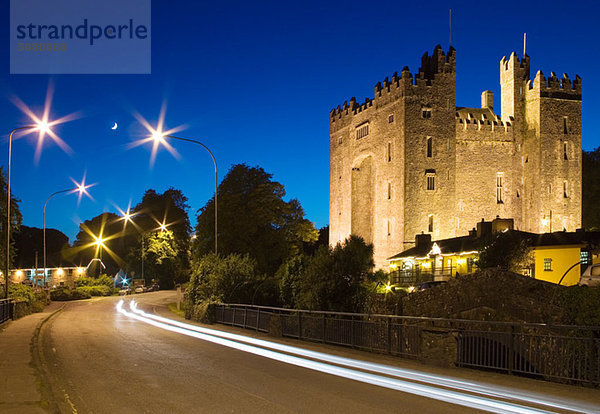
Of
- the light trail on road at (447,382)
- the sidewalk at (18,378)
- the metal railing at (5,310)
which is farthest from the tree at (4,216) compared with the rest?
the light trail on road at (447,382)

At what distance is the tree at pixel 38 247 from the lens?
8689 cm

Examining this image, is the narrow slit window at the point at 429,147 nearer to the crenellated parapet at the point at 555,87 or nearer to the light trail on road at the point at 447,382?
the crenellated parapet at the point at 555,87

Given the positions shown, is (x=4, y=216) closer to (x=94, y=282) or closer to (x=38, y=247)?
(x=94, y=282)

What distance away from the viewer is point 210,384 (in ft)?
38.6

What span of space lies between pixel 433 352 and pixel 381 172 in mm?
52757

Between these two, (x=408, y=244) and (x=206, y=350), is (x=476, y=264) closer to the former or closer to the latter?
(x=408, y=244)

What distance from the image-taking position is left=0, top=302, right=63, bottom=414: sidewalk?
938cm

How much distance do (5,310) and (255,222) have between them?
35919mm

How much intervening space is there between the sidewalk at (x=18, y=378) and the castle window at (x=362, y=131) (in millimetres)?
53226

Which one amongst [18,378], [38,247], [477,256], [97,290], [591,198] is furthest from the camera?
[38,247]

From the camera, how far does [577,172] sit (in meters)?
65.5

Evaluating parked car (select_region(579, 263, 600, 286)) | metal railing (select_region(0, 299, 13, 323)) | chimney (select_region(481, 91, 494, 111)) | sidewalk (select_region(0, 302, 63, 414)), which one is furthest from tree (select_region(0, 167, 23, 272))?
chimney (select_region(481, 91, 494, 111))

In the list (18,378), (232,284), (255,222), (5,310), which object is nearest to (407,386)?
(18,378)

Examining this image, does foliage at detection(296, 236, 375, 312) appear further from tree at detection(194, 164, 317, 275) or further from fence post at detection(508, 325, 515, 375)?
tree at detection(194, 164, 317, 275)
